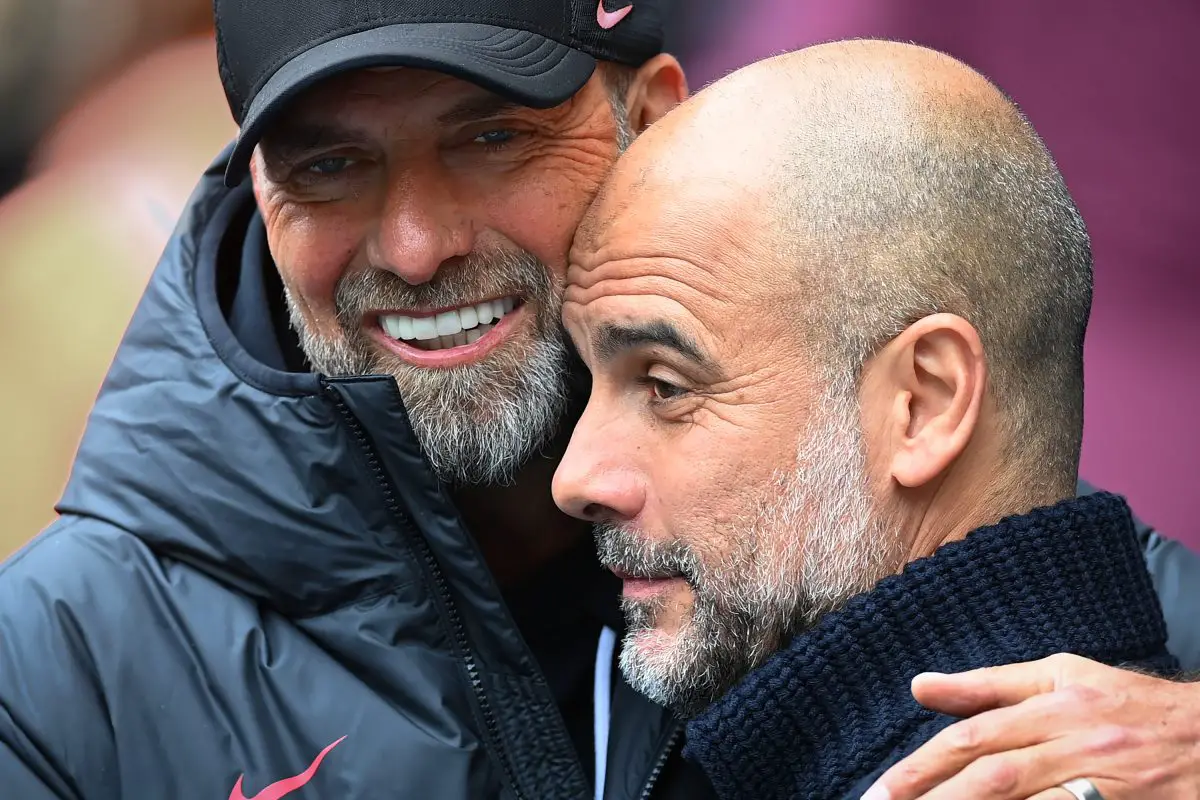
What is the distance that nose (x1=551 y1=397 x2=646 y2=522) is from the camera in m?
2.11

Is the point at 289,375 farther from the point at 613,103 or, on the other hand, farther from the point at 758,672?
the point at 758,672

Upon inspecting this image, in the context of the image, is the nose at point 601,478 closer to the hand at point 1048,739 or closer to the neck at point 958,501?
the neck at point 958,501

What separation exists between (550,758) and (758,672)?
459 millimetres

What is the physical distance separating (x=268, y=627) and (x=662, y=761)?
70 cm

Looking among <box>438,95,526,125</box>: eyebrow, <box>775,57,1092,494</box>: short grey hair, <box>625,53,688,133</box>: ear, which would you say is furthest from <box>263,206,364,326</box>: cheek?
<box>775,57,1092,494</box>: short grey hair

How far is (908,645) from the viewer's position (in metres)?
1.89

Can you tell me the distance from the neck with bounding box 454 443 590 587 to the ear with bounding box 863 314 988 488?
84cm

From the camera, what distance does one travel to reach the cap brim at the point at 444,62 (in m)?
2.20

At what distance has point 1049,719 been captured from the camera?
1.71 meters

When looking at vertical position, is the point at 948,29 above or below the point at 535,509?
above

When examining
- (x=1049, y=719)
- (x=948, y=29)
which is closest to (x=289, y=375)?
(x=1049, y=719)

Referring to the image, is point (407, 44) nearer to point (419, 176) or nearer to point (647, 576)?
point (419, 176)

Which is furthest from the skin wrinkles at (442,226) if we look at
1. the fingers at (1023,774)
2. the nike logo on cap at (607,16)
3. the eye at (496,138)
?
the fingers at (1023,774)

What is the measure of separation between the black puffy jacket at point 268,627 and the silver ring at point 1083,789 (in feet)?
2.43
